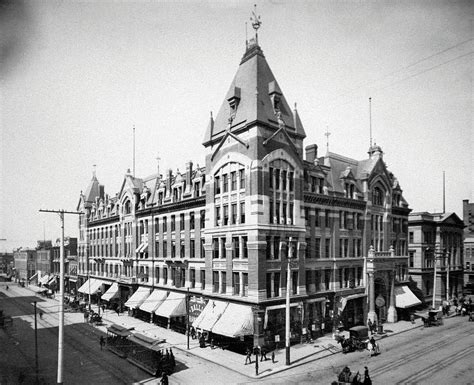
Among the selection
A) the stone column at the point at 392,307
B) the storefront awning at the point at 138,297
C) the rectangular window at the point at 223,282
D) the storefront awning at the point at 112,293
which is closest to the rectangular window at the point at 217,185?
the rectangular window at the point at 223,282

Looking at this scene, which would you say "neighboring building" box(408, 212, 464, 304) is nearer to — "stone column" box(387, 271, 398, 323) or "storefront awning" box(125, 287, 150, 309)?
"stone column" box(387, 271, 398, 323)

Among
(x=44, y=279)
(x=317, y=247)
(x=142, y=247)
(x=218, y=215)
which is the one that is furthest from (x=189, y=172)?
(x=44, y=279)

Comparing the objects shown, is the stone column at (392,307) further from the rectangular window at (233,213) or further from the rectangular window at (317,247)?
the rectangular window at (233,213)

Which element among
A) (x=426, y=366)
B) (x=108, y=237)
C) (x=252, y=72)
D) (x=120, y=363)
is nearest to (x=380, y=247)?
(x=426, y=366)

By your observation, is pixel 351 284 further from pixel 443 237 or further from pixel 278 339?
pixel 443 237

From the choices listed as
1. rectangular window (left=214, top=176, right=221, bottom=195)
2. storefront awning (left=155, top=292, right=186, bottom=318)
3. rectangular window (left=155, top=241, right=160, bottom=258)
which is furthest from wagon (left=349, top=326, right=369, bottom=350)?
rectangular window (left=155, top=241, right=160, bottom=258)

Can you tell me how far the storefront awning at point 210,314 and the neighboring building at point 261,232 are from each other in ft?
0.41

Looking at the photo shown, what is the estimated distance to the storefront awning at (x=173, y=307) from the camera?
37.0 m

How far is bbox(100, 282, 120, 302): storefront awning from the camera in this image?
49.7m

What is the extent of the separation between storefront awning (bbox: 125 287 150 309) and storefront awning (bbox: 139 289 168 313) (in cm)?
107

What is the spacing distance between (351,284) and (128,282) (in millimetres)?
29484

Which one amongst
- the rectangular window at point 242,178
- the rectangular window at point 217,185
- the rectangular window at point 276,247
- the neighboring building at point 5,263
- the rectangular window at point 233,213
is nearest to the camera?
the rectangular window at point 276,247

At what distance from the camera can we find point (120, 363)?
2722 centimetres

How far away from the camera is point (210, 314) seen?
32.1m
